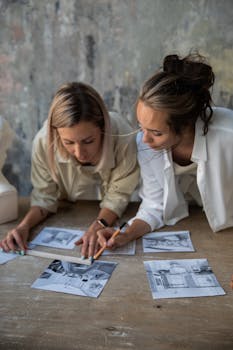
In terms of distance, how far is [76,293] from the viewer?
1224 mm

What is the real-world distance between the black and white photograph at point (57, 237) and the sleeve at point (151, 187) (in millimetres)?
253

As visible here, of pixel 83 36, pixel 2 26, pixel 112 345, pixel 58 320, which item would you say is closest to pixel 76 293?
pixel 58 320

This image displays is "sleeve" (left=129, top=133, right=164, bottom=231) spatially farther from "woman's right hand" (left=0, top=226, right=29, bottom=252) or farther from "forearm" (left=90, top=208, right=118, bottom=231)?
"woman's right hand" (left=0, top=226, right=29, bottom=252)

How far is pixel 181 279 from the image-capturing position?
4.26 feet

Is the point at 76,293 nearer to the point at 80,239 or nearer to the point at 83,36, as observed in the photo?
the point at 80,239

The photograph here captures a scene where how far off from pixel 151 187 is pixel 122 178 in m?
0.15

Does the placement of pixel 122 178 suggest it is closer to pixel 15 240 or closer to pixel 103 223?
pixel 103 223

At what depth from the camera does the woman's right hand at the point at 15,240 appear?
1.51m

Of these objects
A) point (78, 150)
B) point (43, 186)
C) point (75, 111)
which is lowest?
point (43, 186)

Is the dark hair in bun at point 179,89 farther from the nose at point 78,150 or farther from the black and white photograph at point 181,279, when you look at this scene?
the black and white photograph at point 181,279

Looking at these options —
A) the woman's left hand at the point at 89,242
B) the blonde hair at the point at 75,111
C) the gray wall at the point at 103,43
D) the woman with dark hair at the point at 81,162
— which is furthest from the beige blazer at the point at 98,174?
the gray wall at the point at 103,43

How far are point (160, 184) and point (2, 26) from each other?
138 centimetres

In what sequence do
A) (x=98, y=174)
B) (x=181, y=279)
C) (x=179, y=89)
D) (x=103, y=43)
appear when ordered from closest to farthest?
1. (x=181, y=279)
2. (x=179, y=89)
3. (x=98, y=174)
4. (x=103, y=43)

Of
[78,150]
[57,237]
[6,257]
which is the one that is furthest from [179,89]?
[6,257]
